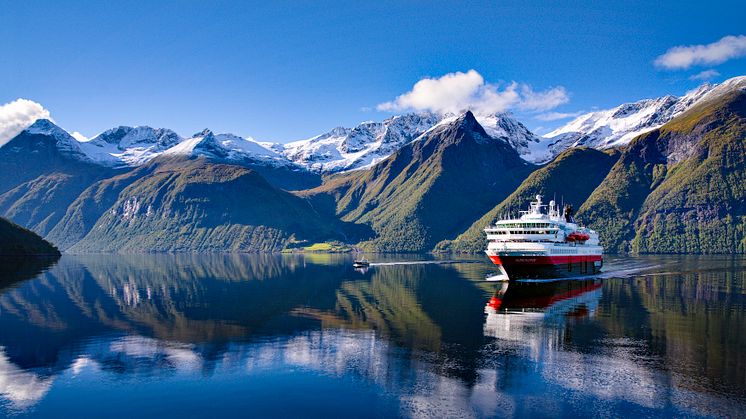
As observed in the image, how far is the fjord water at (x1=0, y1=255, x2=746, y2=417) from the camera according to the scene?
54.0m

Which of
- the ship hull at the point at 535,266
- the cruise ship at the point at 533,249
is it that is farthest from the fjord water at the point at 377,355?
the cruise ship at the point at 533,249

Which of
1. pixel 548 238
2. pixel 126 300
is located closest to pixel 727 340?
pixel 548 238

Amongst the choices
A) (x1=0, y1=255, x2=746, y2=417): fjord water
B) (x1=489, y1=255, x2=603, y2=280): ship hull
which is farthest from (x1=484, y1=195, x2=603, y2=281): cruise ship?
(x1=0, y1=255, x2=746, y2=417): fjord water

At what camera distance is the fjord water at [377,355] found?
5403cm

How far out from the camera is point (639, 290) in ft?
468

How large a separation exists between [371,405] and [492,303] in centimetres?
6833

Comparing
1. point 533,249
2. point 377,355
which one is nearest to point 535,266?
point 533,249

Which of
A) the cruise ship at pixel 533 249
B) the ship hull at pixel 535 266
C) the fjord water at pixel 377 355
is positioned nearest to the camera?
the fjord water at pixel 377 355

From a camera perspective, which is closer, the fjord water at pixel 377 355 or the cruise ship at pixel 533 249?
the fjord water at pixel 377 355

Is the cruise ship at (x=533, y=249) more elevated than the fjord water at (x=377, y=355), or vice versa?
the cruise ship at (x=533, y=249)

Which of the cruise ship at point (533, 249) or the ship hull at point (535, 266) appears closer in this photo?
the cruise ship at point (533, 249)

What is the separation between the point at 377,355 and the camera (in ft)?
236

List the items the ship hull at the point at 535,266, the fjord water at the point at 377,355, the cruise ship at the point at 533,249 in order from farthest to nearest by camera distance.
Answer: the ship hull at the point at 535,266 < the cruise ship at the point at 533,249 < the fjord water at the point at 377,355

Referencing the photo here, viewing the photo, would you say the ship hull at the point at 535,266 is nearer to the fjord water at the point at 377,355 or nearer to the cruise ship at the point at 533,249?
the cruise ship at the point at 533,249
